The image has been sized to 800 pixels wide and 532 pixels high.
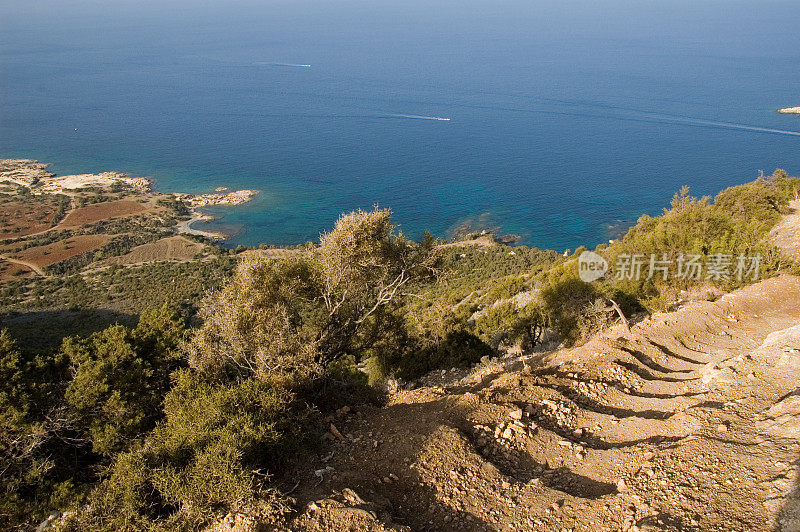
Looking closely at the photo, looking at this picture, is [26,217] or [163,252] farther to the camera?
[26,217]

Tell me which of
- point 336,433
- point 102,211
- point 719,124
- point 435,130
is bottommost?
point 102,211

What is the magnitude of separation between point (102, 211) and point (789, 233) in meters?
69.7

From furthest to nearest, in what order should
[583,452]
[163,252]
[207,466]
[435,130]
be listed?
[435,130] < [163,252] < [583,452] < [207,466]

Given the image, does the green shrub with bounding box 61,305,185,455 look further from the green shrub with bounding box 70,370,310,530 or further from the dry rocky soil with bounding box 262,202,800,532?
the dry rocky soil with bounding box 262,202,800,532

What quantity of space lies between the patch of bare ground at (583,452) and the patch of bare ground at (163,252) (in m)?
48.2

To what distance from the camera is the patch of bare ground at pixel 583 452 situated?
21.2 ft

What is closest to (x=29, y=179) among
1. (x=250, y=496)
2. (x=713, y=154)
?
(x=250, y=496)

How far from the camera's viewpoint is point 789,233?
82.5 ft

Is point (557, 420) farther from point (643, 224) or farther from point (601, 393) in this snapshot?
point (643, 224)

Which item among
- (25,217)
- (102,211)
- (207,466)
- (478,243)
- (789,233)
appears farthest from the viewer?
(102,211)

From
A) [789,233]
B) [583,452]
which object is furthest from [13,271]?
[789,233]

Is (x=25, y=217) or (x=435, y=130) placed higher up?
(x=435, y=130)
